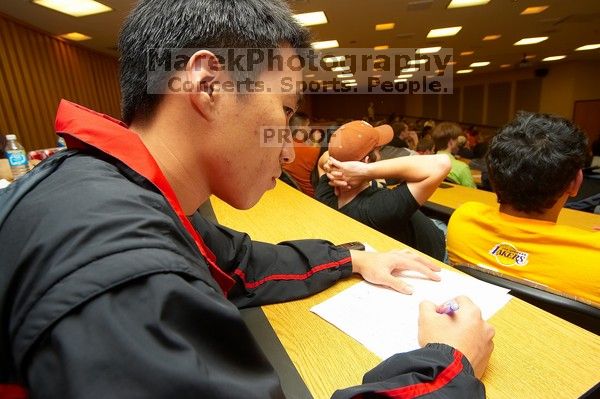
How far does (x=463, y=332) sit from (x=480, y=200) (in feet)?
7.39

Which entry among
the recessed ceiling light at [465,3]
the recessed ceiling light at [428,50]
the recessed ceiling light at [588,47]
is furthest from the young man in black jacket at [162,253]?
the recessed ceiling light at [588,47]

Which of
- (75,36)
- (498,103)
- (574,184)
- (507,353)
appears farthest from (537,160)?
(498,103)

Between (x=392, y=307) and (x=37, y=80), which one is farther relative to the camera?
(x=37, y=80)

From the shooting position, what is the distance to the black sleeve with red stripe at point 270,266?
78 centimetres

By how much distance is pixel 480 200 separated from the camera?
8.21ft

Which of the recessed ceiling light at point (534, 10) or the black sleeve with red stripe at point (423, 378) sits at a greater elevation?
the recessed ceiling light at point (534, 10)

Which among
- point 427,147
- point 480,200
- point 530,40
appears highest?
point 530,40

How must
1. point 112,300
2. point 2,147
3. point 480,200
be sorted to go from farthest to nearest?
point 480,200, point 2,147, point 112,300

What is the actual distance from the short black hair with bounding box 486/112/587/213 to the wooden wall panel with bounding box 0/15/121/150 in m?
6.37

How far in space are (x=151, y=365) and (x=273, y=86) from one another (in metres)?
0.47

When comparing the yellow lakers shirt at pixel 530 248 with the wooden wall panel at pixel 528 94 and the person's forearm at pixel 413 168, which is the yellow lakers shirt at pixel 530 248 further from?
the wooden wall panel at pixel 528 94

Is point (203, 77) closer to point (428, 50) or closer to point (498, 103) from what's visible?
point (428, 50)

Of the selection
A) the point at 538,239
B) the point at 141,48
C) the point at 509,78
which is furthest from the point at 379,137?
the point at 509,78

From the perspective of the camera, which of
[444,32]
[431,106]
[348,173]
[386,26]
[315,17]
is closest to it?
[348,173]
